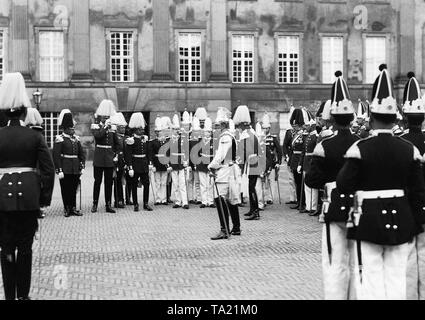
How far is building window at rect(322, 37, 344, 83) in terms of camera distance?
4097 cm

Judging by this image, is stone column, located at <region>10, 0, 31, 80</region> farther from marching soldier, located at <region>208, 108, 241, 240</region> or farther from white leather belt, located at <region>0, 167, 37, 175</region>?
white leather belt, located at <region>0, 167, 37, 175</region>

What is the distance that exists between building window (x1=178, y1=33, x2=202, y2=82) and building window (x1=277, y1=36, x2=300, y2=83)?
4564 mm

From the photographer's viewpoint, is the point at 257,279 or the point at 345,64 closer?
the point at 257,279

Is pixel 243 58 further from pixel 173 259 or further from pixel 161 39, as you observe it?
pixel 173 259

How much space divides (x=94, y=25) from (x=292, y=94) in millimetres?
11331

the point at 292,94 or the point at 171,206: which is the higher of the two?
the point at 292,94

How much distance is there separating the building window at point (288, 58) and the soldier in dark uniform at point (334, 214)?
32746 mm

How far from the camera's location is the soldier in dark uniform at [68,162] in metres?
18.3

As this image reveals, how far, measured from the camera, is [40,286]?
31.9 ft

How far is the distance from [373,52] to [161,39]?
12102 mm

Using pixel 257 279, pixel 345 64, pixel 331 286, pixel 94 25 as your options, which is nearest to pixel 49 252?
pixel 257 279

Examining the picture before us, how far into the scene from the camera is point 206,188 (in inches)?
819

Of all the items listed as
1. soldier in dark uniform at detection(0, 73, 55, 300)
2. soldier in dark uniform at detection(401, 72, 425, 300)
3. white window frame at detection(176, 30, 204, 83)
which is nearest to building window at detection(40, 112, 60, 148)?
white window frame at detection(176, 30, 204, 83)
